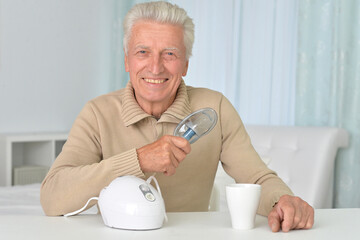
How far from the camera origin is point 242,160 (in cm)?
166

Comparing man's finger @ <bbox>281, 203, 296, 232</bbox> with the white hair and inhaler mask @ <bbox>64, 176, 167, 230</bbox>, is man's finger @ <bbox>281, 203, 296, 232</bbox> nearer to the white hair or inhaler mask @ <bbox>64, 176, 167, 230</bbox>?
inhaler mask @ <bbox>64, 176, 167, 230</bbox>

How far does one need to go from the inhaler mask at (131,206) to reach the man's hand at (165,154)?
0.11m

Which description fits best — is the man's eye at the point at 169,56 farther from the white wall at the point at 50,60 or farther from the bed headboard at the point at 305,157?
the white wall at the point at 50,60

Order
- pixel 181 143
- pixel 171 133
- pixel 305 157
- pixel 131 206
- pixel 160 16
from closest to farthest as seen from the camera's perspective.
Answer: pixel 131 206 < pixel 181 143 < pixel 160 16 < pixel 171 133 < pixel 305 157

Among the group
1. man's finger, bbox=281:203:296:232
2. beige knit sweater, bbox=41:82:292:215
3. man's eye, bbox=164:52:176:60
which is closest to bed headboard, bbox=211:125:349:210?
beige knit sweater, bbox=41:82:292:215

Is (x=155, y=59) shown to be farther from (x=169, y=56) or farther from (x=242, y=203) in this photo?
(x=242, y=203)

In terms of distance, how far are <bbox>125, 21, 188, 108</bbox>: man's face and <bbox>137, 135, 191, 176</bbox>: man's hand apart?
404 mm

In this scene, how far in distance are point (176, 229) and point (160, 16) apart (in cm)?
75

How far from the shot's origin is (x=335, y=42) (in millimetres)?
2887

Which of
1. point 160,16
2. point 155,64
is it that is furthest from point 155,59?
point 160,16

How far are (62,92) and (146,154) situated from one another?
11.4 ft

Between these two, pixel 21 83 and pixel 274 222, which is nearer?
pixel 274 222

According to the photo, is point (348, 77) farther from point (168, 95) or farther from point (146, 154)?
point (146, 154)

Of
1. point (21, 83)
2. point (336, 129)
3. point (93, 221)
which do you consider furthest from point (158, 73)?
point (21, 83)
